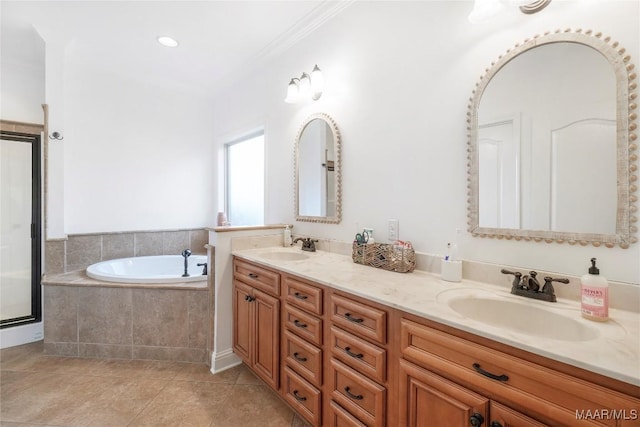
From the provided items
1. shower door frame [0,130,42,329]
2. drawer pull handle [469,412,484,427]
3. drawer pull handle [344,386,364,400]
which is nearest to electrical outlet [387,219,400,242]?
drawer pull handle [344,386,364,400]

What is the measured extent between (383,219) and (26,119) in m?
3.53

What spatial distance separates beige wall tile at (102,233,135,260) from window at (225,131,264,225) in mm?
1111

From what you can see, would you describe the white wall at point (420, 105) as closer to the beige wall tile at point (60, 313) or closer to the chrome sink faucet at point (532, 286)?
the chrome sink faucet at point (532, 286)

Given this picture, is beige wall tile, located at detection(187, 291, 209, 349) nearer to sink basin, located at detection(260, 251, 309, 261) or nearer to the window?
sink basin, located at detection(260, 251, 309, 261)

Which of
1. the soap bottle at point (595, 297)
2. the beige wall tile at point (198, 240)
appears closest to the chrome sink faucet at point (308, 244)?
the soap bottle at point (595, 297)

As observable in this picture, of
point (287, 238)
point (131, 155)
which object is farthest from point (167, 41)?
point (287, 238)

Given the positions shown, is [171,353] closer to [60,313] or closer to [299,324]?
[60,313]

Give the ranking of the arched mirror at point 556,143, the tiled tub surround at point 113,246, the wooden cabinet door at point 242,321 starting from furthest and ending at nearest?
the tiled tub surround at point 113,246, the wooden cabinet door at point 242,321, the arched mirror at point 556,143

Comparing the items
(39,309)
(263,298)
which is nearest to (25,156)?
(39,309)

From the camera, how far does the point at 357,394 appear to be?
1.22m

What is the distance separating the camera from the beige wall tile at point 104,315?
7.64ft

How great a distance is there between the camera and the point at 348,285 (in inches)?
50.7

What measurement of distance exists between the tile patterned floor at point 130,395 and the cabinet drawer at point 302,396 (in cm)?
19

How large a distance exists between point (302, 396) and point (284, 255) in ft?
3.18
